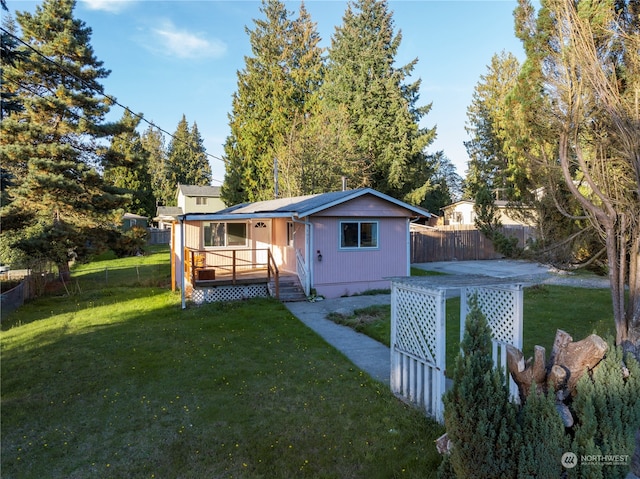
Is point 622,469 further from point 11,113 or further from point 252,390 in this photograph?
point 11,113

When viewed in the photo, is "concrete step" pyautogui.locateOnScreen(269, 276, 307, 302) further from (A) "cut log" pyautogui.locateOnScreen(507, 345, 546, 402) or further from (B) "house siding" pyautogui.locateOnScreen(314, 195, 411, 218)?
(A) "cut log" pyautogui.locateOnScreen(507, 345, 546, 402)

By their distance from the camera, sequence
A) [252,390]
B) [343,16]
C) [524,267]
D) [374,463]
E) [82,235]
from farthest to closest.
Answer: [343,16] → [524,267] → [82,235] → [252,390] → [374,463]

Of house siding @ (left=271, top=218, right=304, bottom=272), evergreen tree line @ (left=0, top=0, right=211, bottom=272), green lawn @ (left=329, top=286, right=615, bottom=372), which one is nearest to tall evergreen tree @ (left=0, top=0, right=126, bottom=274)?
evergreen tree line @ (left=0, top=0, right=211, bottom=272)

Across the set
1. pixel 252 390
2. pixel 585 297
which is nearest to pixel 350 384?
pixel 252 390

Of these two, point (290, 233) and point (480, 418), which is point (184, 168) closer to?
point (290, 233)

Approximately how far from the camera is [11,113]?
14977mm

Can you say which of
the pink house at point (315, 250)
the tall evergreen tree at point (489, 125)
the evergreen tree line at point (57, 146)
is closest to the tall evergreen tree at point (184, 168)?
the tall evergreen tree at point (489, 125)

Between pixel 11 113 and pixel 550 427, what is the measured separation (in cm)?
1883

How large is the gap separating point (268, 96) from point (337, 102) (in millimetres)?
5159

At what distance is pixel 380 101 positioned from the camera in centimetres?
2922

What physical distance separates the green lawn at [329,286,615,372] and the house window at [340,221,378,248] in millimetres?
2959

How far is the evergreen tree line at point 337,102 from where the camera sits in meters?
28.1

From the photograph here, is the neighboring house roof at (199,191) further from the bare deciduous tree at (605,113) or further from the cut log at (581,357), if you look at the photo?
the cut log at (581,357)

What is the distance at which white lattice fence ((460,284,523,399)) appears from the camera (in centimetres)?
457
